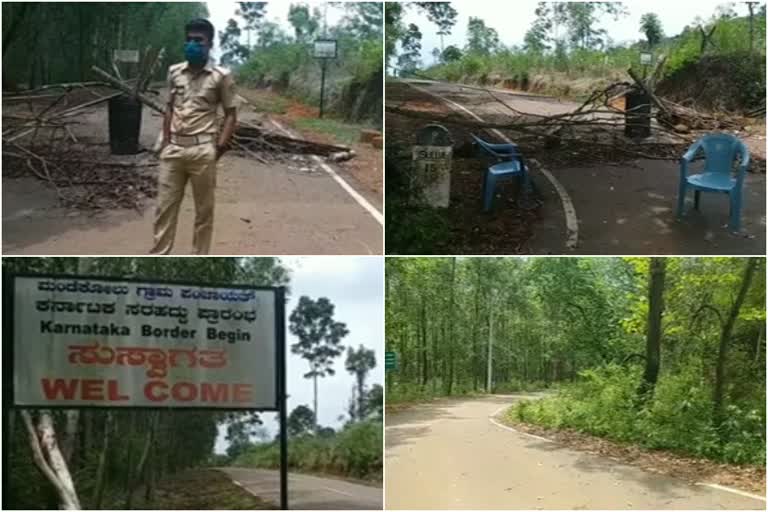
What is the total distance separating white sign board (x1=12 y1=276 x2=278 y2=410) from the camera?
5.61 metres

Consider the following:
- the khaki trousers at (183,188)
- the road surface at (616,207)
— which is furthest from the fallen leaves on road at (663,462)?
the khaki trousers at (183,188)

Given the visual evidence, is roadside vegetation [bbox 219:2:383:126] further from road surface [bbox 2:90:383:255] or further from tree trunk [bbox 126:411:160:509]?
tree trunk [bbox 126:411:160:509]

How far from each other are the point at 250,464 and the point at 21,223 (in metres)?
3.83

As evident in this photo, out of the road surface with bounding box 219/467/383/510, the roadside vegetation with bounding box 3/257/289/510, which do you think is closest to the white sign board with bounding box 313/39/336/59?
the roadside vegetation with bounding box 3/257/289/510

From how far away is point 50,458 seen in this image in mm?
6324

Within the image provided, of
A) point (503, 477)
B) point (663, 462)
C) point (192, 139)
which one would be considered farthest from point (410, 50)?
point (663, 462)

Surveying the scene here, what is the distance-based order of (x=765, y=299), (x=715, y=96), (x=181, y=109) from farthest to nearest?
(x=715, y=96)
(x=765, y=299)
(x=181, y=109)

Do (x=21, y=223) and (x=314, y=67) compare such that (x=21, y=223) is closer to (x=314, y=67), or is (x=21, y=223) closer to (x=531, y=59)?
(x=314, y=67)

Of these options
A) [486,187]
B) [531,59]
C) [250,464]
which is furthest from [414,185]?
[250,464]

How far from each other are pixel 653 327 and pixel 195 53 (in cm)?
376

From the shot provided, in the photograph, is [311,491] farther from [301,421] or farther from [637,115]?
[637,115]

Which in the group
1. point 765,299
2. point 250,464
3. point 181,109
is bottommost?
point 250,464

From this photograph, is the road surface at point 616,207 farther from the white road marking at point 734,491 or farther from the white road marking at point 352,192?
the white road marking at point 734,491

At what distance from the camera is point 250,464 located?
29.1ft
